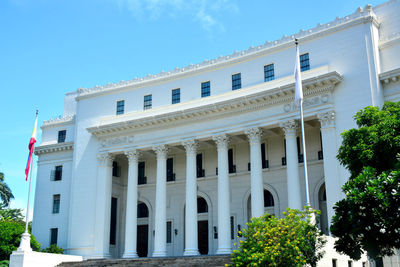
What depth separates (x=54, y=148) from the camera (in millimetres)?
49031

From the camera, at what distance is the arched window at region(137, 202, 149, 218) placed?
46.7 m

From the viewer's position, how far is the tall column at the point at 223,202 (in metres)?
35.7

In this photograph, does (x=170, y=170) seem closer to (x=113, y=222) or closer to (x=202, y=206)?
(x=202, y=206)

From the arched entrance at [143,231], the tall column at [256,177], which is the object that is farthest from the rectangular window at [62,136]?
the tall column at [256,177]

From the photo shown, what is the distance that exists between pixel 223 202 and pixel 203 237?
24.2 feet

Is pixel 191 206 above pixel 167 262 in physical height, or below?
above

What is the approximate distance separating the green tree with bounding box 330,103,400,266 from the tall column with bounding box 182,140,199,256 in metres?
18.6

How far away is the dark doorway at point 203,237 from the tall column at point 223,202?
640 cm

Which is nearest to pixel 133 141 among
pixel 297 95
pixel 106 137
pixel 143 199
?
pixel 106 137

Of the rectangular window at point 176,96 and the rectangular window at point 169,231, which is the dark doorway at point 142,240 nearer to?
the rectangular window at point 169,231

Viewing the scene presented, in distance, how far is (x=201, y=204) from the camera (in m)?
44.3

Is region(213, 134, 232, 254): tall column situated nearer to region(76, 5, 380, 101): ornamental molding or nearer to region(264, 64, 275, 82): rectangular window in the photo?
region(264, 64, 275, 82): rectangular window

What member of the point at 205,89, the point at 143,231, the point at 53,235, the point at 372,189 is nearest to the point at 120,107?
the point at 205,89

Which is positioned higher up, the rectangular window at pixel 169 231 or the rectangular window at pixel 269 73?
the rectangular window at pixel 269 73
